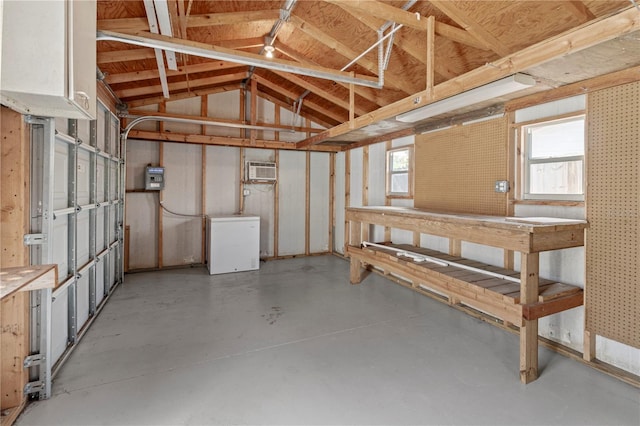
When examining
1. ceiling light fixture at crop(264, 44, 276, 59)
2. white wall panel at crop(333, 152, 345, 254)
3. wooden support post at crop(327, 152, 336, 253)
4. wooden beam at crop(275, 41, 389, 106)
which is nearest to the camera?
ceiling light fixture at crop(264, 44, 276, 59)

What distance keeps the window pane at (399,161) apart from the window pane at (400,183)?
3.5 inches

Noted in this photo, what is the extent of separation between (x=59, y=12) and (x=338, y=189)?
5.30 meters

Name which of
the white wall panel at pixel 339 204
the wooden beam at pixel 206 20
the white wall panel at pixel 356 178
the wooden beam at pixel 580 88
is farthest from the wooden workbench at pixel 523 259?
the white wall panel at pixel 339 204

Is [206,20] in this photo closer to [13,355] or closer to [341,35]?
[341,35]

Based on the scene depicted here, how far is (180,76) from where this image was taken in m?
4.45

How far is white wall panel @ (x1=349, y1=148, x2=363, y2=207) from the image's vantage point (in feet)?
18.6

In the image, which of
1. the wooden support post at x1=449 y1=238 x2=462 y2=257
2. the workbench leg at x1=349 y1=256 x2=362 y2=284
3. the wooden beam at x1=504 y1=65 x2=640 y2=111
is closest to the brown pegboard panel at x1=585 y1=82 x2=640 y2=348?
the wooden beam at x1=504 y1=65 x2=640 y2=111

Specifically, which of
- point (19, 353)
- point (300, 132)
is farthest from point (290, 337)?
point (300, 132)

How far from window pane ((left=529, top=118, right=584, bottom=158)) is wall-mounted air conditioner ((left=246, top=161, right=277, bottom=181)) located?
13.6ft

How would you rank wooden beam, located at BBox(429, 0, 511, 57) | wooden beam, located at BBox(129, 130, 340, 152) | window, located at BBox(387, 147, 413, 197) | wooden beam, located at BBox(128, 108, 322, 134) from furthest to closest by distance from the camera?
wooden beam, located at BBox(129, 130, 340, 152), wooden beam, located at BBox(128, 108, 322, 134), window, located at BBox(387, 147, 413, 197), wooden beam, located at BBox(429, 0, 511, 57)

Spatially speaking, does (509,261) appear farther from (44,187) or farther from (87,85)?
(44,187)

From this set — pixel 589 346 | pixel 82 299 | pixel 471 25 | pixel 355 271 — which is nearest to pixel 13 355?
pixel 82 299

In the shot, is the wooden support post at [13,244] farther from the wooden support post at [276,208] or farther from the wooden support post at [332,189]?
the wooden support post at [332,189]

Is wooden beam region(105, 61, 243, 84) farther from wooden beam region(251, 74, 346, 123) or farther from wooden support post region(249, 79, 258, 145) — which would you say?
wooden support post region(249, 79, 258, 145)
